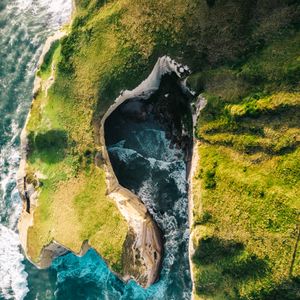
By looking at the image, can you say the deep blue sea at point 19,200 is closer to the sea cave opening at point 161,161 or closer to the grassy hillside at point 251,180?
the sea cave opening at point 161,161

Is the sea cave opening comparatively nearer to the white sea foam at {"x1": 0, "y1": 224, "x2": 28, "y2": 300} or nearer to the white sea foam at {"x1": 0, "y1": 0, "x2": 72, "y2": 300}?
the white sea foam at {"x1": 0, "y1": 0, "x2": 72, "y2": 300}

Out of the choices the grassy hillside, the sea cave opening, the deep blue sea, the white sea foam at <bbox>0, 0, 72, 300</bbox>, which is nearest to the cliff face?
the grassy hillside

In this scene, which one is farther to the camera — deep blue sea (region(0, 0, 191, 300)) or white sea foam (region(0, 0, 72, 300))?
white sea foam (region(0, 0, 72, 300))

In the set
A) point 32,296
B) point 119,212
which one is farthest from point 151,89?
point 32,296

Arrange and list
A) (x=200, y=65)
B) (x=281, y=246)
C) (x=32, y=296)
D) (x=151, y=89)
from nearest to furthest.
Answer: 1. (x=281, y=246)
2. (x=200, y=65)
3. (x=151, y=89)
4. (x=32, y=296)

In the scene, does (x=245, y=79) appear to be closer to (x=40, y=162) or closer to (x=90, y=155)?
(x=90, y=155)

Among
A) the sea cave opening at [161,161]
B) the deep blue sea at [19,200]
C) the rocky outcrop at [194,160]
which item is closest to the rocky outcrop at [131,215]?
the sea cave opening at [161,161]

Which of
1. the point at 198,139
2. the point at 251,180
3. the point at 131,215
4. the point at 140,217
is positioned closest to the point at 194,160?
the point at 198,139
